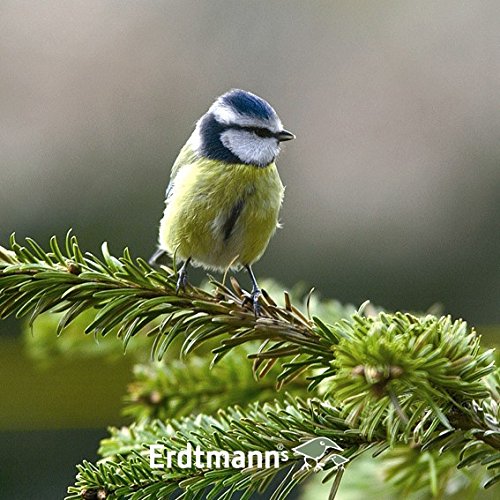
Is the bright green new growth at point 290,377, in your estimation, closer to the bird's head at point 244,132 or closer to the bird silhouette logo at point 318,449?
the bird silhouette logo at point 318,449

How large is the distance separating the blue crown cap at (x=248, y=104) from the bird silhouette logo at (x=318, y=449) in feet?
1.88

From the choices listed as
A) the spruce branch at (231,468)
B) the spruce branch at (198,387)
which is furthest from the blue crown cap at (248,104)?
the spruce branch at (231,468)

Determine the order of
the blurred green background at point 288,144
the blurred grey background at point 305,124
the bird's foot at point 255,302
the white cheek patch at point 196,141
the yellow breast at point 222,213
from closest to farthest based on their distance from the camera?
1. the bird's foot at point 255,302
2. the yellow breast at point 222,213
3. the white cheek patch at point 196,141
4. the blurred green background at point 288,144
5. the blurred grey background at point 305,124

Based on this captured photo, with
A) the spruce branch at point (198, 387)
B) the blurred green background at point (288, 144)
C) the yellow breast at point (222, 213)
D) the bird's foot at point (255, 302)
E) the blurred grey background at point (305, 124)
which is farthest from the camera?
the blurred grey background at point (305, 124)

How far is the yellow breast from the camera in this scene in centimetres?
103

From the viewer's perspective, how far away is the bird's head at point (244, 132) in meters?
1.07

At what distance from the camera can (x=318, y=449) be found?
1.89 feet

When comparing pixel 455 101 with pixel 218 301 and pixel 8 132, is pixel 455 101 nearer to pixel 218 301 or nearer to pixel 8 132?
pixel 8 132

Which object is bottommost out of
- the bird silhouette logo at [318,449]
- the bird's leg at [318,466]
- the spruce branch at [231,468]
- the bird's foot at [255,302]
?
the bird's leg at [318,466]

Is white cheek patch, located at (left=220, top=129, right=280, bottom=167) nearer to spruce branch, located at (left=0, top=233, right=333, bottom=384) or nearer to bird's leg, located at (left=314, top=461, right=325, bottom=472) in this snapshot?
spruce branch, located at (left=0, top=233, right=333, bottom=384)

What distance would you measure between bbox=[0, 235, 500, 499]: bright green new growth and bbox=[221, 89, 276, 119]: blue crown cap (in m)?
0.41

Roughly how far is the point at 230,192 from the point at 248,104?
121 mm

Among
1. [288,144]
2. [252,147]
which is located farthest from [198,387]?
[288,144]

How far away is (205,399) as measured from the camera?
820 mm
